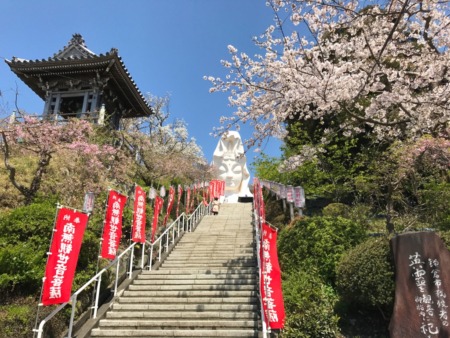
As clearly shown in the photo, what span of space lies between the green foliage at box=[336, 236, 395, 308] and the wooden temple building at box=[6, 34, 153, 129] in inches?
464

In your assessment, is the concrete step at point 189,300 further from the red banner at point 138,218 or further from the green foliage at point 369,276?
the green foliage at point 369,276

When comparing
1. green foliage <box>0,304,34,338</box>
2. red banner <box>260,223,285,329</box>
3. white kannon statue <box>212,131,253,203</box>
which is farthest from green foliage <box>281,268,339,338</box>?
white kannon statue <box>212,131,253,203</box>

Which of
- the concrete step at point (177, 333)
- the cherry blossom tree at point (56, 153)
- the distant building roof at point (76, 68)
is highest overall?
the distant building roof at point (76, 68)

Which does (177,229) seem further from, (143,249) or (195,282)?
(195,282)

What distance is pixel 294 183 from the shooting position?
17406 millimetres

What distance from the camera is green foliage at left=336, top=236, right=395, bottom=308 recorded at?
6383mm

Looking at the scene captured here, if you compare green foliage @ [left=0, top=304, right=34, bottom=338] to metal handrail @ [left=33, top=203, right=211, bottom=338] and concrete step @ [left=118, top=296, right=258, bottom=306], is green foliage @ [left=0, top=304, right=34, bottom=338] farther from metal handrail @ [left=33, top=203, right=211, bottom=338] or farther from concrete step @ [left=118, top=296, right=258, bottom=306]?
concrete step @ [left=118, top=296, right=258, bottom=306]

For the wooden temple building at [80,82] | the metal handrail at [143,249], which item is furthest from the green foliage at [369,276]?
the wooden temple building at [80,82]

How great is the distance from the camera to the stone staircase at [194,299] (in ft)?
21.4

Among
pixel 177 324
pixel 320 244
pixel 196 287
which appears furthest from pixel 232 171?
pixel 177 324

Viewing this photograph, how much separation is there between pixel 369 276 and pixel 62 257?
5624 millimetres

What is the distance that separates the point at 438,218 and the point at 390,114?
439 cm

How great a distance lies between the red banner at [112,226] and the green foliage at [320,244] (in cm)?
440

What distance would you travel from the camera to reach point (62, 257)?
231 inches
